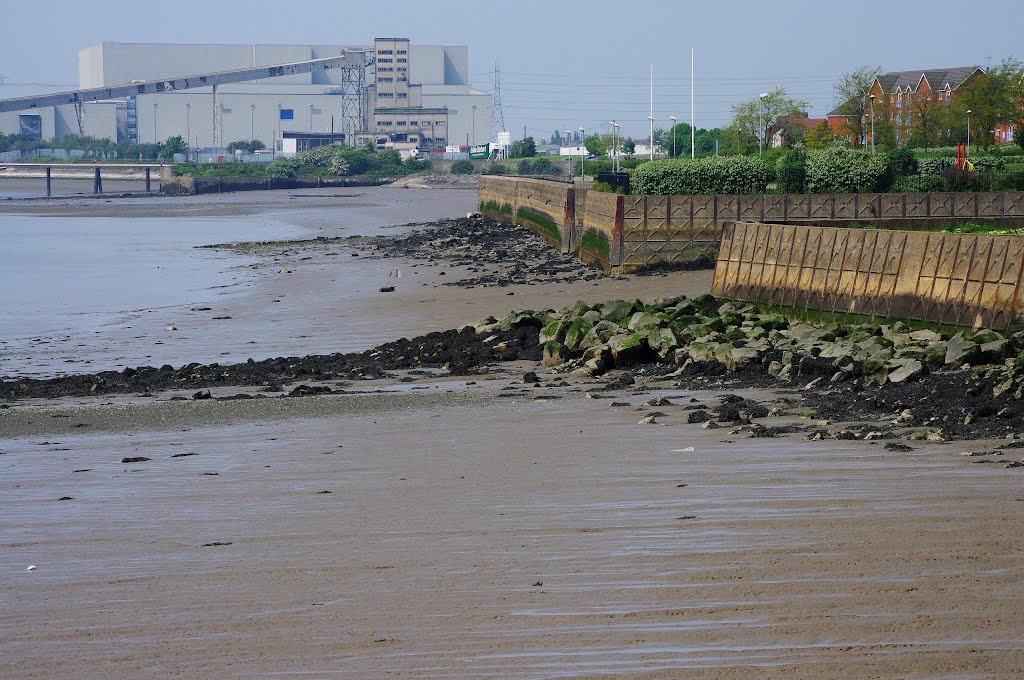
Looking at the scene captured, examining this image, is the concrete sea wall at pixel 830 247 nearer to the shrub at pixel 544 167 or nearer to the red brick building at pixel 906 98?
the red brick building at pixel 906 98

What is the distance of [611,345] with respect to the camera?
15.9 m

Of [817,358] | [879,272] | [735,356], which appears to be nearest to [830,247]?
[879,272]

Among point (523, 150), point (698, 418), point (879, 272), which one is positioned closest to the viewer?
point (698, 418)

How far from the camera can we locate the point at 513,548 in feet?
24.1

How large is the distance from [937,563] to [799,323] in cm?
1211

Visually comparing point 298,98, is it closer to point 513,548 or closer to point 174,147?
point 174,147

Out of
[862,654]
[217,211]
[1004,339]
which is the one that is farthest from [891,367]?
[217,211]

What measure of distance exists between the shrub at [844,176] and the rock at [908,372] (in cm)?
2179

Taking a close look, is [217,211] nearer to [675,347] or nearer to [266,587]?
[675,347]

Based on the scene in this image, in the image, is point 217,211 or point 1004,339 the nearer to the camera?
point 1004,339

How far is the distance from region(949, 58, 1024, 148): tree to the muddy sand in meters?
66.8

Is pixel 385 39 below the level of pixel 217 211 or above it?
above

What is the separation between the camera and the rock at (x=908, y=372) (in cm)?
1227

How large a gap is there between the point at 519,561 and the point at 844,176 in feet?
94.4
